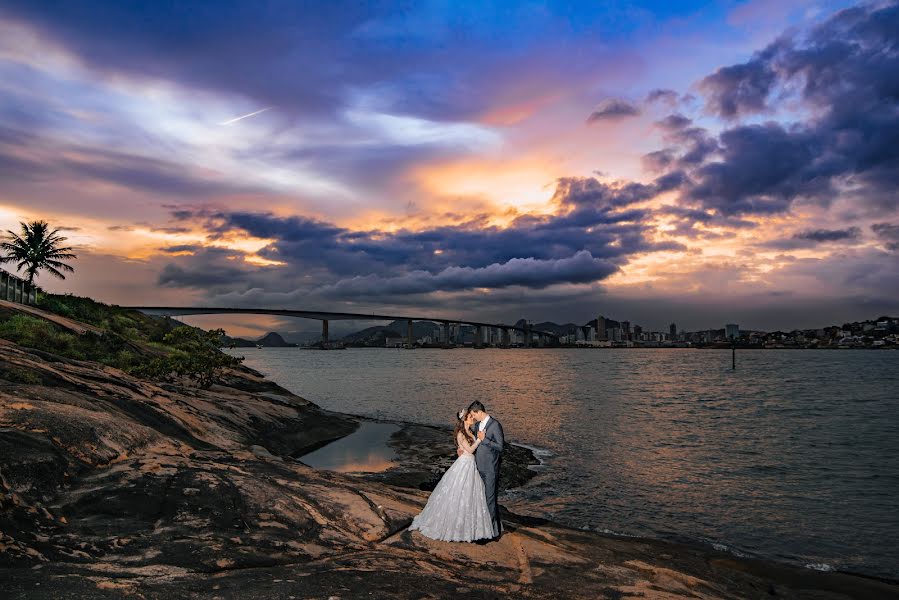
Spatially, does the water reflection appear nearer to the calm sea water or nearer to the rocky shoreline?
the calm sea water

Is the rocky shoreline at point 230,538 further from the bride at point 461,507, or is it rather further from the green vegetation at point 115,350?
the green vegetation at point 115,350

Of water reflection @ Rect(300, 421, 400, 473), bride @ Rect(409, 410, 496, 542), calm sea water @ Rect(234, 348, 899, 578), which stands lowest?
calm sea water @ Rect(234, 348, 899, 578)

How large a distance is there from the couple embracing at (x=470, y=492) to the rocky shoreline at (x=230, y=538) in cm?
28

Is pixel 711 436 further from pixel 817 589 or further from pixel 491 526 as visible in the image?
pixel 491 526

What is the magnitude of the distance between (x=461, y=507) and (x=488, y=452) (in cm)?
107

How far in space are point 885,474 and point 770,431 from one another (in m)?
12.1

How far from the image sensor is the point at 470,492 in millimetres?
9539

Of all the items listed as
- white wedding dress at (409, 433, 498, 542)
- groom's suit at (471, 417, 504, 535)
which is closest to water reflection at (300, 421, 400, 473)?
white wedding dress at (409, 433, 498, 542)

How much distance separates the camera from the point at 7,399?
10.0 m

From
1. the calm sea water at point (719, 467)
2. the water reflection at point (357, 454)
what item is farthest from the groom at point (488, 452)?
the water reflection at point (357, 454)

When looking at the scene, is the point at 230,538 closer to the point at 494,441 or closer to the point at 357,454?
the point at 494,441

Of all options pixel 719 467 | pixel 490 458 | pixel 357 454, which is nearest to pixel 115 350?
pixel 357 454

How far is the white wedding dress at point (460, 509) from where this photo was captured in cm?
941

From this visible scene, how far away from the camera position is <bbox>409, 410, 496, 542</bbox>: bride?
9.41m
